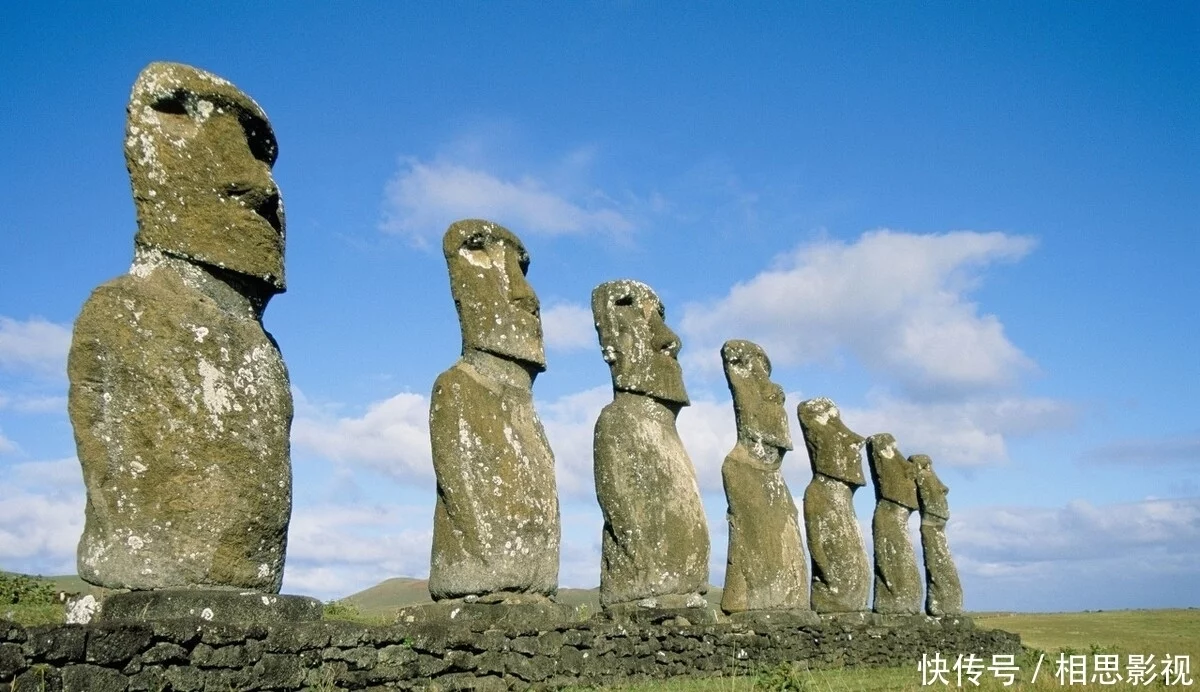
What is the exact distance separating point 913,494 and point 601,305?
433 inches

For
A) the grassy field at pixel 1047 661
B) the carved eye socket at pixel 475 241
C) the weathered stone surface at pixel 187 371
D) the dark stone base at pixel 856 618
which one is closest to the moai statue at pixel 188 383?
the weathered stone surface at pixel 187 371

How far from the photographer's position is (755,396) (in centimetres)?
1825

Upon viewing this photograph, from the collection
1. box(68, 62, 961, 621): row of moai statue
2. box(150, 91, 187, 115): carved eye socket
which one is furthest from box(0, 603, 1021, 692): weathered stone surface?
box(150, 91, 187, 115): carved eye socket

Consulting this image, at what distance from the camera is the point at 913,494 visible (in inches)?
934

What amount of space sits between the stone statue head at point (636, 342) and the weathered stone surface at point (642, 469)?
1 cm

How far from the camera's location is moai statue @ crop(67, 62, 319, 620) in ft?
26.4

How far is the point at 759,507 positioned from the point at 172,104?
10707 mm

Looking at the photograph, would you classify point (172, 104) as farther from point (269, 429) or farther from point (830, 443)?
point (830, 443)

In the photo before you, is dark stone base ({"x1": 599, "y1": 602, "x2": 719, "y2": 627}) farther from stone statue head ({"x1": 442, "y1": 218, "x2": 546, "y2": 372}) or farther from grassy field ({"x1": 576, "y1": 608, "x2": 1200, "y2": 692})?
stone statue head ({"x1": 442, "y1": 218, "x2": 546, "y2": 372})

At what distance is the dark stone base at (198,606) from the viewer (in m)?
7.83

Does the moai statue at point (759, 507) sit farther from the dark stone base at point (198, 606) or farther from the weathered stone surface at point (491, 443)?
the dark stone base at point (198, 606)

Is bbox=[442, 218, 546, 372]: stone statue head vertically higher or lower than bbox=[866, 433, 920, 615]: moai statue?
higher

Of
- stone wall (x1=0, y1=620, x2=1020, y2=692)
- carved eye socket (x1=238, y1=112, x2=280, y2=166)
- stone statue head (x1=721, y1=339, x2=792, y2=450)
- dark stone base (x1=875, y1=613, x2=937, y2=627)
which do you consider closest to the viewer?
stone wall (x1=0, y1=620, x2=1020, y2=692)

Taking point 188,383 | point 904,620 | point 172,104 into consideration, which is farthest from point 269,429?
point 904,620
